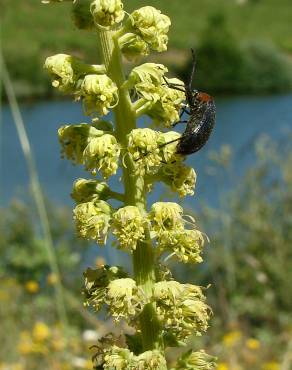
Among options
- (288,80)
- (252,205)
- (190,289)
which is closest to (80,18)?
(190,289)

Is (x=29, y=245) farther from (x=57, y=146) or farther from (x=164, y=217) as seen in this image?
(x=57, y=146)

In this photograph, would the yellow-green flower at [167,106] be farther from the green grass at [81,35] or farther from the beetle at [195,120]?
the green grass at [81,35]

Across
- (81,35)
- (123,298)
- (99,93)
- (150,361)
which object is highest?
(81,35)

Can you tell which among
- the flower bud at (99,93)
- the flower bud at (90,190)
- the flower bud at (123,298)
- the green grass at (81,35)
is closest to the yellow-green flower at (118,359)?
the flower bud at (123,298)

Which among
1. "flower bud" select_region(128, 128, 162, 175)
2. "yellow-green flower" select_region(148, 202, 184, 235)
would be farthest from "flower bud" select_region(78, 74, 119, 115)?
"yellow-green flower" select_region(148, 202, 184, 235)

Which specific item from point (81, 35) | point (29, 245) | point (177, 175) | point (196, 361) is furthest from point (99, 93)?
point (81, 35)

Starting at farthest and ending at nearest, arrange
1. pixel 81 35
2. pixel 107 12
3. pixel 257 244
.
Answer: pixel 81 35, pixel 257 244, pixel 107 12

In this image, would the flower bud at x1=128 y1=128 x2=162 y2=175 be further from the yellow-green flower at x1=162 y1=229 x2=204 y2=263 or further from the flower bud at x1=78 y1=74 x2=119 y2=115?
the yellow-green flower at x1=162 y1=229 x2=204 y2=263
